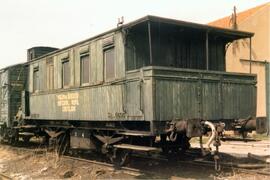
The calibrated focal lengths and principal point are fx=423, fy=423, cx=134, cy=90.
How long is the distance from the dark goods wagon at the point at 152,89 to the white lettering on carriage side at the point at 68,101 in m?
0.03

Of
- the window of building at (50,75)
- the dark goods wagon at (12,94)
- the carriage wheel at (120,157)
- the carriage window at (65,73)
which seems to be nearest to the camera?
the carriage wheel at (120,157)

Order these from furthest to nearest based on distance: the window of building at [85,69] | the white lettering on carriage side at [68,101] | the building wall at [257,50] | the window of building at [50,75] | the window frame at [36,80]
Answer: the building wall at [257,50]
the window frame at [36,80]
the window of building at [50,75]
the white lettering on carriage side at [68,101]
the window of building at [85,69]

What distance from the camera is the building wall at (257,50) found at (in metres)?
25.0

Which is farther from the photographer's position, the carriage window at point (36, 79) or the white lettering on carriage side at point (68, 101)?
the carriage window at point (36, 79)

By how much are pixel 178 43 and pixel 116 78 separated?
1987mm

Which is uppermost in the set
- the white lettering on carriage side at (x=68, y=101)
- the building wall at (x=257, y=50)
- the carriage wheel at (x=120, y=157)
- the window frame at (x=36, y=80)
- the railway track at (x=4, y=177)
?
the building wall at (x=257, y=50)

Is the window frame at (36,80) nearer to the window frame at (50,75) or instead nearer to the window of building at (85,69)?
the window frame at (50,75)

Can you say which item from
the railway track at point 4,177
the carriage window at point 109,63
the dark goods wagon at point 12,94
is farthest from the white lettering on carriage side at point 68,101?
the dark goods wagon at point 12,94

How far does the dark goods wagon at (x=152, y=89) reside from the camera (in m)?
9.65

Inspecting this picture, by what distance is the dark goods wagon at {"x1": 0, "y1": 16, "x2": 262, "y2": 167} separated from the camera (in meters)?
9.65

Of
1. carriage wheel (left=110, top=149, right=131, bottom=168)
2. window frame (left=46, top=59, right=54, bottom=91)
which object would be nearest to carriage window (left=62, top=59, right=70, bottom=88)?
window frame (left=46, top=59, right=54, bottom=91)

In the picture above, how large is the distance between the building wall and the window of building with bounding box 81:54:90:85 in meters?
14.2

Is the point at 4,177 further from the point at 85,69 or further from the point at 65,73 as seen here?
the point at 65,73

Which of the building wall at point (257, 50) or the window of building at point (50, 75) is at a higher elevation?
the building wall at point (257, 50)
